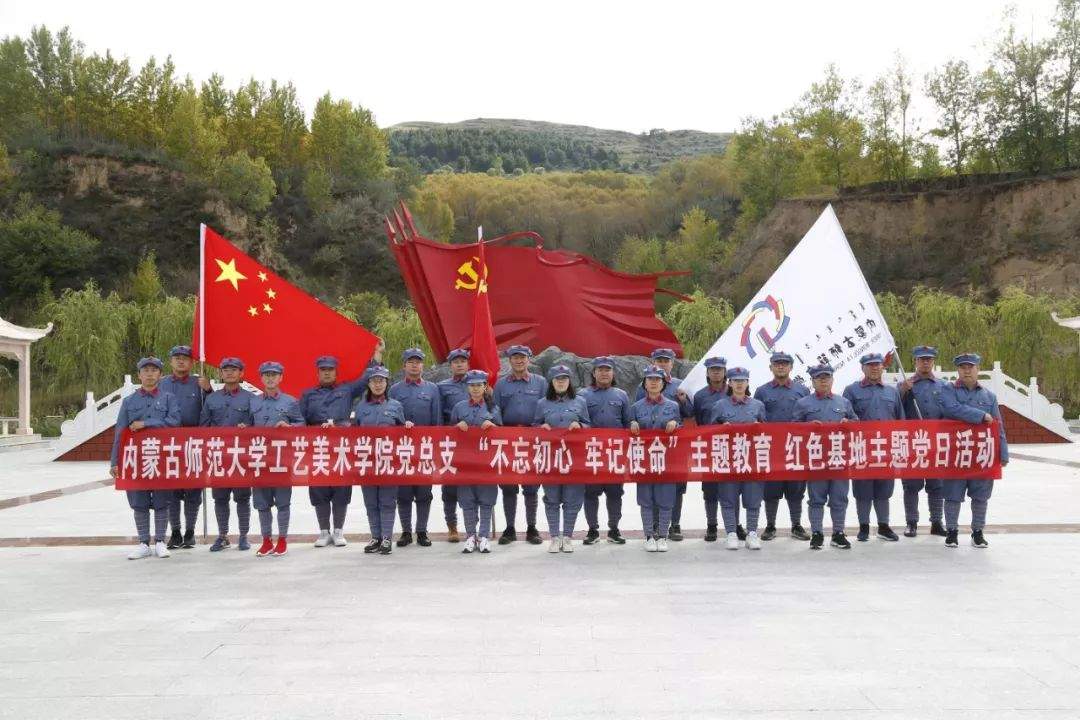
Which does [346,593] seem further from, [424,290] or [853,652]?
[424,290]

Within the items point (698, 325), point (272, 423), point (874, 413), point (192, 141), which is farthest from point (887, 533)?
point (192, 141)

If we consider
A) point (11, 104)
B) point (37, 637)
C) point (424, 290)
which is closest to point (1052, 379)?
point (424, 290)

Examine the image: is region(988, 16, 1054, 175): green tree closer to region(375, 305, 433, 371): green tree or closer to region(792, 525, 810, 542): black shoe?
region(375, 305, 433, 371): green tree

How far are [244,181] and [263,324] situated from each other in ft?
134

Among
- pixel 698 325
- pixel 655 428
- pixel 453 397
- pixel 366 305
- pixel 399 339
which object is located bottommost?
pixel 655 428

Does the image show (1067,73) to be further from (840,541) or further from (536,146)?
(536,146)

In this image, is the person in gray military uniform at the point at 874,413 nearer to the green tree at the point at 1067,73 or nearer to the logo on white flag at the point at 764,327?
the logo on white flag at the point at 764,327

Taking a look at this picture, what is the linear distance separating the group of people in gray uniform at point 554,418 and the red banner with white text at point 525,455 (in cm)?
10

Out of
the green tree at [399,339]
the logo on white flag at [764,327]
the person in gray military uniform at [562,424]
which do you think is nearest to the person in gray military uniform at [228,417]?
the person in gray military uniform at [562,424]

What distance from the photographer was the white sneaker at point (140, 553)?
255 inches

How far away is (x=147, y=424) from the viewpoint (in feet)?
21.8

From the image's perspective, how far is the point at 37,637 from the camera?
436cm

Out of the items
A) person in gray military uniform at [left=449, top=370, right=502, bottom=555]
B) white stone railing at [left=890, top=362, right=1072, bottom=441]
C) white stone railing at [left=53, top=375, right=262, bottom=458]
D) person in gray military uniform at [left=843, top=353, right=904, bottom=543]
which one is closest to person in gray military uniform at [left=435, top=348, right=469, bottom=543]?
person in gray military uniform at [left=449, top=370, right=502, bottom=555]

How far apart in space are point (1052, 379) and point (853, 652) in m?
23.7
